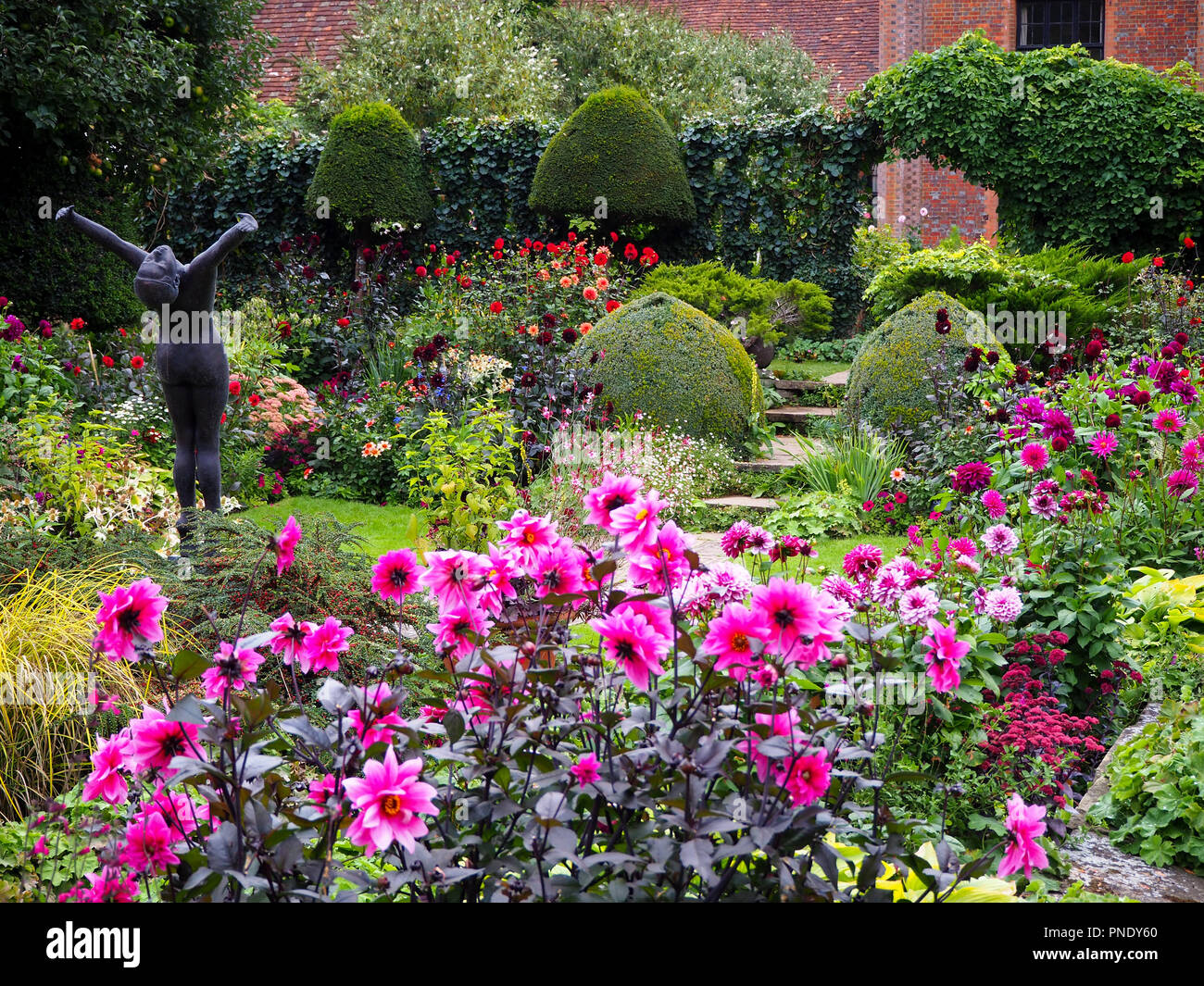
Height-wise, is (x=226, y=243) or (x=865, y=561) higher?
(x=226, y=243)

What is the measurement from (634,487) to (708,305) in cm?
852

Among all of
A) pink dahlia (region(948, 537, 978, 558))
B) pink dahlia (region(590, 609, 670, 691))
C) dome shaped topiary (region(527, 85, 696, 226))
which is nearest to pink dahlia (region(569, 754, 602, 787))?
pink dahlia (region(590, 609, 670, 691))

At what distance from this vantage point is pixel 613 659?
171cm

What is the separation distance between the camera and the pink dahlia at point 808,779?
1568 mm

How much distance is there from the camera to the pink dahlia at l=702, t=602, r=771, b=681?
1606mm

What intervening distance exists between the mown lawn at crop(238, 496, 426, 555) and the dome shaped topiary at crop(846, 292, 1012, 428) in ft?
10.8

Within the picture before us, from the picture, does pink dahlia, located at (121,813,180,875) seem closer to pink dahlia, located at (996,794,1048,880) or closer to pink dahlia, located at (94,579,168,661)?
pink dahlia, located at (94,579,168,661)

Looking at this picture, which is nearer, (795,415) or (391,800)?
(391,800)

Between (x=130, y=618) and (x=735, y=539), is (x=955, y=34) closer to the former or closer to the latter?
(x=735, y=539)

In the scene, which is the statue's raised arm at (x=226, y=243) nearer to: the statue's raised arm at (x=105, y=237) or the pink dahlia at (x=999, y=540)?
the statue's raised arm at (x=105, y=237)

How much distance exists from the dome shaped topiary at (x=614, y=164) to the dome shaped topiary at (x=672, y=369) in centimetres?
428

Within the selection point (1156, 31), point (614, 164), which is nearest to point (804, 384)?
point (614, 164)

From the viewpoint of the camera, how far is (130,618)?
165 cm

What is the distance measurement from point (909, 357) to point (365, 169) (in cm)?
783
